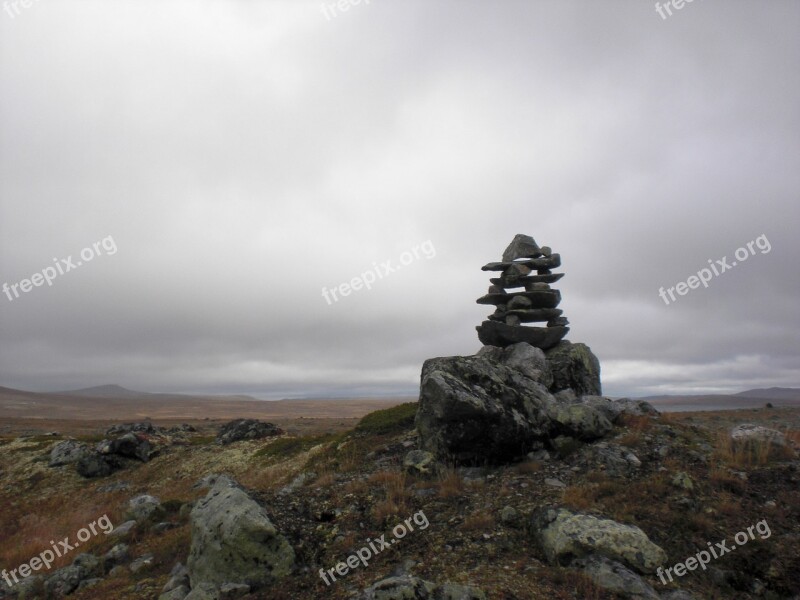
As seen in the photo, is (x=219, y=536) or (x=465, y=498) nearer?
(x=219, y=536)

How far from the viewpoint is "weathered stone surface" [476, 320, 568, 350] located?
2702 cm

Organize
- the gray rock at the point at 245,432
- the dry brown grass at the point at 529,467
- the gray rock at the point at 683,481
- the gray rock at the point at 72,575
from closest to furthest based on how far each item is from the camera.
A: the gray rock at the point at 683,481 → the gray rock at the point at 72,575 → the dry brown grass at the point at 529,467 → the gray rock at the point at 245,432

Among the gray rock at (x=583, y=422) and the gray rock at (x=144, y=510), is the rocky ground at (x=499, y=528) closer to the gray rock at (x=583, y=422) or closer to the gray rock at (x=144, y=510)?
the gray rock at (x=144, y=510)

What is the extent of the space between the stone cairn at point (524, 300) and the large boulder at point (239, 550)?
63.9 feet

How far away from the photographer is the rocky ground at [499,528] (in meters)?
9.38

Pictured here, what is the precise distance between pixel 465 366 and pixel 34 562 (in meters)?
17.4

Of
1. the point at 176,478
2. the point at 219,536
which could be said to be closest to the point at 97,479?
the point at 176,478

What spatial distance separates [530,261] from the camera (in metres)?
29.1

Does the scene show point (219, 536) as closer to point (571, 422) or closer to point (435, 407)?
point (435, 407)

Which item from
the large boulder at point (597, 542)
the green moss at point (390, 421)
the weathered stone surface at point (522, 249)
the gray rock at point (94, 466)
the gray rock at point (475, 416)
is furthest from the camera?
the gray rock at point (94, 466)

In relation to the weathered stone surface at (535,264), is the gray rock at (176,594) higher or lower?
lower

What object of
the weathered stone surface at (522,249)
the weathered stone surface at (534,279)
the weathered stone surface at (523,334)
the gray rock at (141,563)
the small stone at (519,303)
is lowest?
the gray rock at (141,563)

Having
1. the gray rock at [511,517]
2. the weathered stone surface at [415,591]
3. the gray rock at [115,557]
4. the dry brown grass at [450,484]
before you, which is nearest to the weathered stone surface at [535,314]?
the dry brown grass at [450,484]

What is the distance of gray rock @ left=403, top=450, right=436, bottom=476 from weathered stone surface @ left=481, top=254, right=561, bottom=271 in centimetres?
1596
